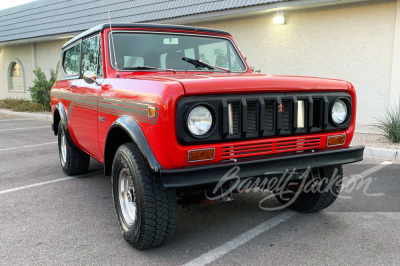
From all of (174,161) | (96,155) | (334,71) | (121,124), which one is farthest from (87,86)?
(334,71)

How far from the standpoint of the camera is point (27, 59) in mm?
18031

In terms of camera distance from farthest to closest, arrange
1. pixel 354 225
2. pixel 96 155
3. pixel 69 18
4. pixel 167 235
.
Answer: pixel 69 18 < pixel 96 155 < pixel 354 225 < pixel 167 235

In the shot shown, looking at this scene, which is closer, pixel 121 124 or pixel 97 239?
pixel 121 124

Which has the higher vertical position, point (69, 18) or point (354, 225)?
point (69, 18)

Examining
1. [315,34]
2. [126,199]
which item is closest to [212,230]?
[126,199]

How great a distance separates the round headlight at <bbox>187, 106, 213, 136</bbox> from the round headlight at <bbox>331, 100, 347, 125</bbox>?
3.67 feet

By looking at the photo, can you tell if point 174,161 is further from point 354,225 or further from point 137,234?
point 354,225

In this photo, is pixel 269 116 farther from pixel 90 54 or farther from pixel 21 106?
pixel 21 106

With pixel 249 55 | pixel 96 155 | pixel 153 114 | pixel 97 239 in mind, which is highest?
pixel 249 55

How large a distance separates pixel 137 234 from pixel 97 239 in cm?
52

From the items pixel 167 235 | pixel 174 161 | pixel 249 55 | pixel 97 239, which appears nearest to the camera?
pixel 174 161

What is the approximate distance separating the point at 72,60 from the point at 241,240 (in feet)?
10.9

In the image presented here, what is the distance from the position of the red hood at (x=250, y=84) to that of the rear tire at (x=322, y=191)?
0.74 metres

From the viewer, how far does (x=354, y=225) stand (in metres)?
3.21
